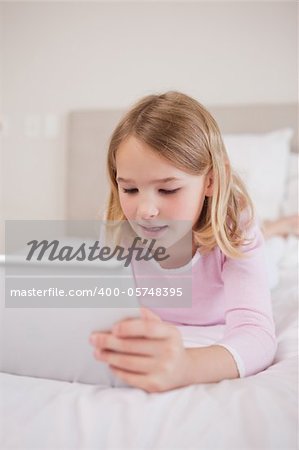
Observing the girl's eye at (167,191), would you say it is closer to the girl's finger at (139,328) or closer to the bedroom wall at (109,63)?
the girl's finger at (139,328)

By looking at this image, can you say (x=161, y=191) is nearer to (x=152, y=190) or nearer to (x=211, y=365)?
(x=152, y=190)

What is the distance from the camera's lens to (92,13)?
2.39m

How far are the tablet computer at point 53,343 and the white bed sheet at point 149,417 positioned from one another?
0.02 meters

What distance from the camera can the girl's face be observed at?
0.61m

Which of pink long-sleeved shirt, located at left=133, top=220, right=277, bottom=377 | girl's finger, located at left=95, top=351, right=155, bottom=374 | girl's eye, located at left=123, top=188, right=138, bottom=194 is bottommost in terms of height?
pink long-sleeved shirt, located at left=133, top=220, right=277, bottom=377

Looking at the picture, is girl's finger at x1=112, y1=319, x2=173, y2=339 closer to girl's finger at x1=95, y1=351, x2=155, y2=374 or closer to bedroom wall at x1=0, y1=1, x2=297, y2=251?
girl's finger at x1=95, y1=351, x2=155, y2=374

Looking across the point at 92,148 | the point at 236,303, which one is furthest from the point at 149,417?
the point at 92,148

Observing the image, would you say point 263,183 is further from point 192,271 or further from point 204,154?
point 204,154

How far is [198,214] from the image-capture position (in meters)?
0.73

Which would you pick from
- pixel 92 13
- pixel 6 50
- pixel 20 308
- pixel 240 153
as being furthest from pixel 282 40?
pixel 20 308

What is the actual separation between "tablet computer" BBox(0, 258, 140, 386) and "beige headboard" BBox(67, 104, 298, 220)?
1.67 metres

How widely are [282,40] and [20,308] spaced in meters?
2.05

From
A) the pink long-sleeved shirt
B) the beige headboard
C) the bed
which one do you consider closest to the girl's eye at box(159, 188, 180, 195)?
the pink long-sleeved shirt

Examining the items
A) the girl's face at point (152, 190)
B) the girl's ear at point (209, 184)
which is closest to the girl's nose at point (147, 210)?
the girl's face at point (152, 190)
